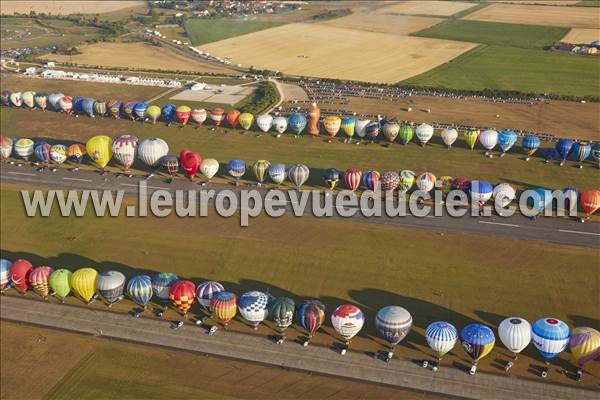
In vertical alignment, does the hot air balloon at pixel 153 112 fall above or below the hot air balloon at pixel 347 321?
above

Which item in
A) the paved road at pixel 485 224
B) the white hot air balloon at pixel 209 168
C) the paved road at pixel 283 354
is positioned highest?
the white hot air balloon at pixel 209 168

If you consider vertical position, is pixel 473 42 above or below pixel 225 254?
above

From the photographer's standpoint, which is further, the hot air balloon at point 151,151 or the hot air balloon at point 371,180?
the hot air balloon at point 151,151

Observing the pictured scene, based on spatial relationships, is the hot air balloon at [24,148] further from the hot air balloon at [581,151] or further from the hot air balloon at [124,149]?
the hot air balloon at [581,151]

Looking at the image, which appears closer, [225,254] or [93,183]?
[225,254]

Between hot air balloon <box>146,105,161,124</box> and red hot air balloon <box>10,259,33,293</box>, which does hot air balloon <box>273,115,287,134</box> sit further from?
red hot air balloon <box>10,259,33,293</box>

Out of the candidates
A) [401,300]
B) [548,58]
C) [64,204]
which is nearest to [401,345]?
[401,300]

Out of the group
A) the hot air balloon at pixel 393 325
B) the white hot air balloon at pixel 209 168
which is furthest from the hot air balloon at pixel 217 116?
the hot air balloon at pixel 393 325

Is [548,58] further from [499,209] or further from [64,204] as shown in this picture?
[64,204]
